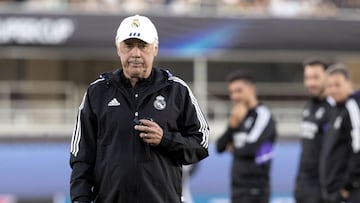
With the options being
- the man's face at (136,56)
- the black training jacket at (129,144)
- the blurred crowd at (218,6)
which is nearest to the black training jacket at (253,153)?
the black training jacket at (129,144)

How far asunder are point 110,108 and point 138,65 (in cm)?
31

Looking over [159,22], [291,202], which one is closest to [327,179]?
[291,202]

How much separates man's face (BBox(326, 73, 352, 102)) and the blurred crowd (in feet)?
31.8

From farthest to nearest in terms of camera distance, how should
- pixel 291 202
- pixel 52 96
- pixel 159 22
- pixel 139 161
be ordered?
pixel 52 96 < pixel 159 22 < pixel 291 202 < pixel 139 161

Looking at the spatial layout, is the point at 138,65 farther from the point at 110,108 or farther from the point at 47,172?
the point at 47,172

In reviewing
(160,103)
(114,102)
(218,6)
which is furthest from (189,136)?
(218,6)

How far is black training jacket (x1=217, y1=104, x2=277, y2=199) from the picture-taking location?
34.4 ft

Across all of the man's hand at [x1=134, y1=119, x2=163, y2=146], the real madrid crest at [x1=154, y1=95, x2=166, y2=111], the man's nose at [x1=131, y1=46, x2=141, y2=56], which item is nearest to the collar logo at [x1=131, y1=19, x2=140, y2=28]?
the man's nose at [x1=131, y1=46, x2=141, y2=56]

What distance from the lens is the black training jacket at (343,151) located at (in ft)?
28.9

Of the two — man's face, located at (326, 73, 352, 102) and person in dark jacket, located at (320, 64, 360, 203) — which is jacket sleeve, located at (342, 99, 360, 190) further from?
man's face, located at (326, 73, 352, 102)

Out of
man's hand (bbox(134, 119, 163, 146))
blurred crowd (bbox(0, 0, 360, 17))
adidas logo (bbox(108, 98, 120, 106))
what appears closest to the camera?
man's hand (bbox(134, 119, 163, 146))

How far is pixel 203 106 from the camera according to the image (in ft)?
63.0

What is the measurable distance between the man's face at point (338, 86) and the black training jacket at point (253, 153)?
1.56m

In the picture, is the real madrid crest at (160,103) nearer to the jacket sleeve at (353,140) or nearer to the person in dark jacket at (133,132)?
the person in dark jacket at (133,132)
